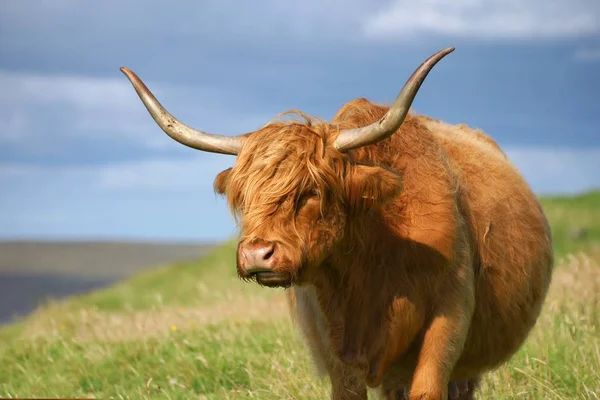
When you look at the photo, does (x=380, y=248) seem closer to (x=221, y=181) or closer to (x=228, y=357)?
(x=221, y=181)

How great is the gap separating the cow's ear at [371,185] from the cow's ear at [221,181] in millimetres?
859

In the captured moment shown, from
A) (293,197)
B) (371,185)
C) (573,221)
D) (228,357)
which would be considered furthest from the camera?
(573,221)

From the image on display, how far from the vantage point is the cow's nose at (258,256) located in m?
4.62

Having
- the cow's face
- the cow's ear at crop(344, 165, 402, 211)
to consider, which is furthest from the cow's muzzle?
the cow's ear at crop(344, 165, 402, 211)

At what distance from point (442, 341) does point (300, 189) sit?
1396mm

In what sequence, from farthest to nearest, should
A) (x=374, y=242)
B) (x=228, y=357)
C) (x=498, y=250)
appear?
(x=228, y=357)
(x=498, y=250)
(x=374, y=242)

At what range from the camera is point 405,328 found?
5.34 metres

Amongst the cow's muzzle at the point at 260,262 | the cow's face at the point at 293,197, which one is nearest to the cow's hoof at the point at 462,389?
the cow's face at the point at 293,197

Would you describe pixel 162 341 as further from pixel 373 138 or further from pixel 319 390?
pixel 373 138

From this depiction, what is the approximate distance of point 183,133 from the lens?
5.69m

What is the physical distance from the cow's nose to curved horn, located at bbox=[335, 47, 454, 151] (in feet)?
2.94

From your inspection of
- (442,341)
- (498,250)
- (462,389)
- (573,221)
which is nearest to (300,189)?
(442,341)

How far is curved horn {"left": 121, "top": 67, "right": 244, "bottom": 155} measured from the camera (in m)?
5.46

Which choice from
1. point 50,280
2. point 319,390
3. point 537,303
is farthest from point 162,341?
point 50,280
